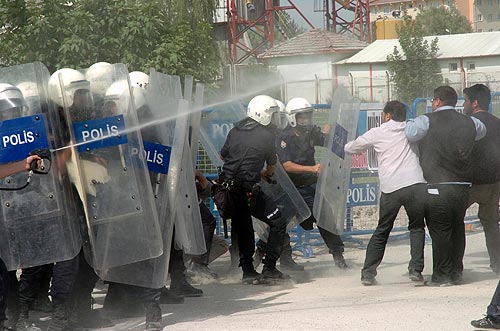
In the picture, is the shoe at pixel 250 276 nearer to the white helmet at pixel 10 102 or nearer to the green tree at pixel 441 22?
the white helmet at pixel 10 102

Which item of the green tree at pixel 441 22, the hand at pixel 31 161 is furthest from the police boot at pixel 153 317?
the green tree at pixel 441 22

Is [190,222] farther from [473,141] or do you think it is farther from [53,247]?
[473,141]

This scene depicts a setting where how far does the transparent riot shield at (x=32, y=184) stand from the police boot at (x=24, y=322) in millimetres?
762

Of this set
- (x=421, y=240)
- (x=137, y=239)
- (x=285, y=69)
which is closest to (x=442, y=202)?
(x=421, y=240)

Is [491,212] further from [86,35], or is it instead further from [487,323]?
[86,35]

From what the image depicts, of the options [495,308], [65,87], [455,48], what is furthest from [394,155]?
[455,48]

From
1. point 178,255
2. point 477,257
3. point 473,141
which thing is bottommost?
point 477,257

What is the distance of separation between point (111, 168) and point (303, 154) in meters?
3.62

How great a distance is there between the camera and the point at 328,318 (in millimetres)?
7191

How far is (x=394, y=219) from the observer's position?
29.0ft

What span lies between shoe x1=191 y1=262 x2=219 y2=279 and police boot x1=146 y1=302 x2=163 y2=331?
2.48 metres

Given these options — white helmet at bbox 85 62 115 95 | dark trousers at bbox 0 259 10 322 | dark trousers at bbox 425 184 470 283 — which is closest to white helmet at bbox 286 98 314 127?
dark trousers at bbox 425 184 470 283

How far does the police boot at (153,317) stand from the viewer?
6.97m

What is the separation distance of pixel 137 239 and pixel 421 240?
3181 millimetres
